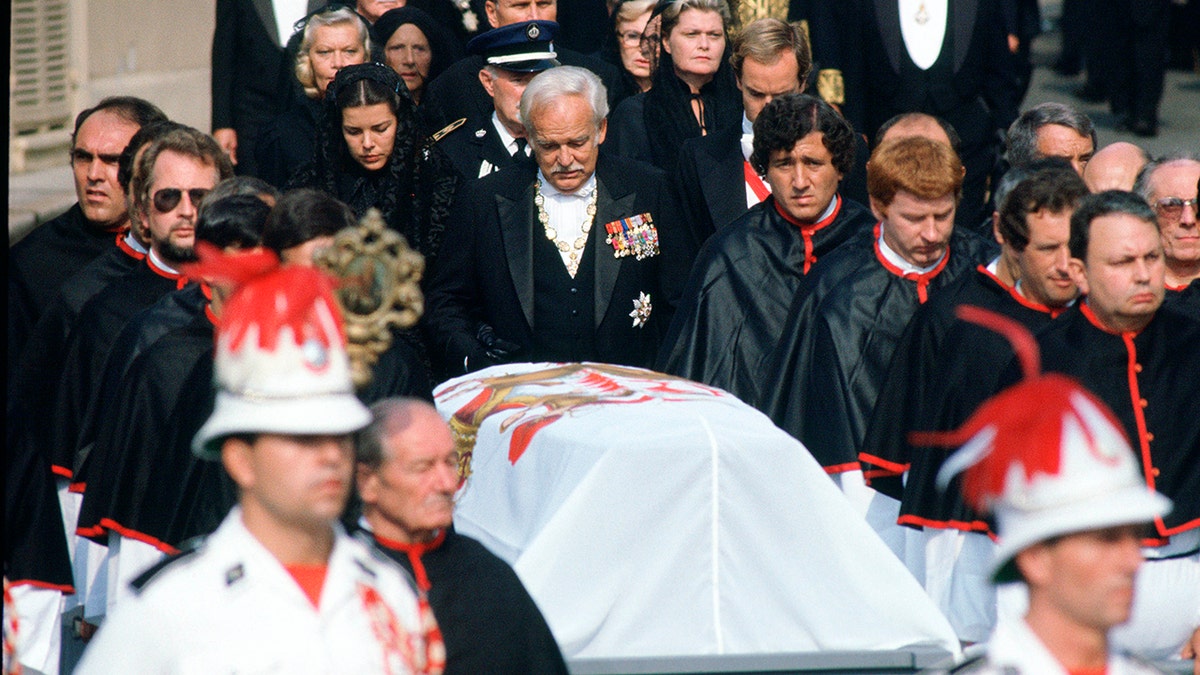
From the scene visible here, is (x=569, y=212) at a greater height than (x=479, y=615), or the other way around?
(x=569, y=212)

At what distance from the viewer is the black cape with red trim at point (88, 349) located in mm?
6039

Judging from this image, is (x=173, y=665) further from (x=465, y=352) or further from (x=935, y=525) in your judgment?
(x=465, y=352)

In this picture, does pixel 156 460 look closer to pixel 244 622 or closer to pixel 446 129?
pixel 244 622

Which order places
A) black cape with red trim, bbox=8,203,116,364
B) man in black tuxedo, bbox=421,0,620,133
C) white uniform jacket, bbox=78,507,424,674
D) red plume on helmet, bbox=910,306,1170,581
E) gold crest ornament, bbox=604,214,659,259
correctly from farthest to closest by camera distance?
man in black tuxedo, bbox=421,0,620,133, black cape with red trim, bbox=8,203,116,364, gold crest ornament, bbox=604,214,659,259, white uniform jacket, bbox=78,507,424,674, red plume on helmet, bbox=910,306,1170,581

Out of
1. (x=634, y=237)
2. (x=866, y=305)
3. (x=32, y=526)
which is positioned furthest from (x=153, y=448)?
(x=866, y=305)

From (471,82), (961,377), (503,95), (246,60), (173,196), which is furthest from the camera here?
(246,60)

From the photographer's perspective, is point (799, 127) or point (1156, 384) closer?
point (1156, 384)

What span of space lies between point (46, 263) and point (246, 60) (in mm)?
2681

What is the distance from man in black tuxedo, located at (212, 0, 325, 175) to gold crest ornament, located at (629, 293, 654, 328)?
3.15 m

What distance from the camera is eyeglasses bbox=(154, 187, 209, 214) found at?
605cm

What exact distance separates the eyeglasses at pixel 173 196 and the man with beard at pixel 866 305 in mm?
1979

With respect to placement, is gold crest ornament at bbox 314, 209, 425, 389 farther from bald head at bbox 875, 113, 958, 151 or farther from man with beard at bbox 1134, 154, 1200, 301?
bald head at bbox 875, 113, 958, 151

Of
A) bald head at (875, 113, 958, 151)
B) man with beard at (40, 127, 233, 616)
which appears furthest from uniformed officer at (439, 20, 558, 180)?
man with beard at (40, 127, 233, 616)

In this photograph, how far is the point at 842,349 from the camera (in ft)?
20.4
